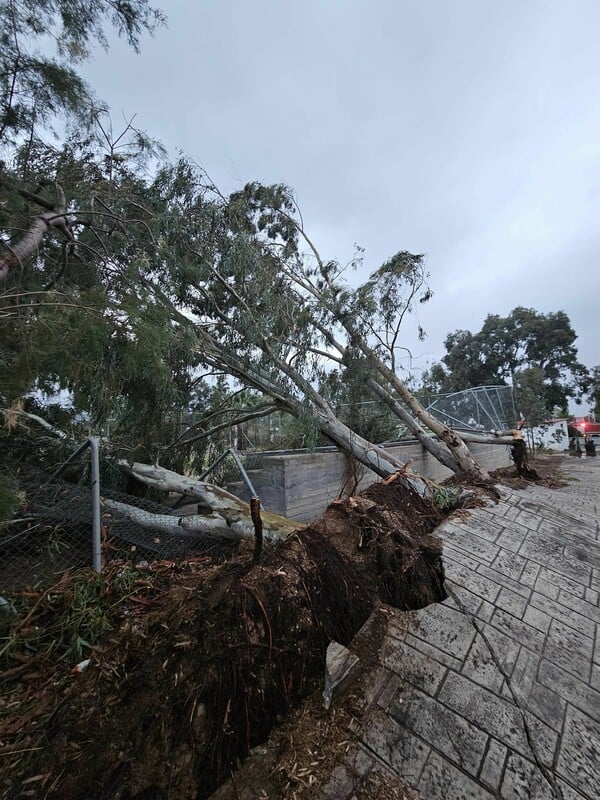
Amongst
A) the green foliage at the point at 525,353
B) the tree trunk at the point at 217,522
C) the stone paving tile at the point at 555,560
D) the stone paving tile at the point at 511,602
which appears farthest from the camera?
the green foliage at the point at 525,353

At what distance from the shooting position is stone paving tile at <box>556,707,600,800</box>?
4.58ft

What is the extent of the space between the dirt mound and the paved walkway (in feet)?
0.94

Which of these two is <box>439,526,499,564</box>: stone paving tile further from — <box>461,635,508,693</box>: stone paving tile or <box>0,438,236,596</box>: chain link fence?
<box>0,438,236,596</box>: chain link fence

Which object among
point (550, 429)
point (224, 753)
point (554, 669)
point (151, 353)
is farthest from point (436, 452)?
point (550, 429)

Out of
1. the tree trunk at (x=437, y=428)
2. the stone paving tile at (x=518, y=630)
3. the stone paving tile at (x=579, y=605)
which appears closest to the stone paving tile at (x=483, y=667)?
the stone paving tile at (x=518, y=630)

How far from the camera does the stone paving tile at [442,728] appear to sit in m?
1.46

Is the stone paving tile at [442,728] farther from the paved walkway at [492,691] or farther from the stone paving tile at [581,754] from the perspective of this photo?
the stone paving tile at [581,754]

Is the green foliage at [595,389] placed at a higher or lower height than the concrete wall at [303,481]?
higher

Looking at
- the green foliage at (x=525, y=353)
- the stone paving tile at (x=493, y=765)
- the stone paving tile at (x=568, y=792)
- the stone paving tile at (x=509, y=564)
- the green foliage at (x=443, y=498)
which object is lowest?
the stone paving tile at (x=568, y=792)

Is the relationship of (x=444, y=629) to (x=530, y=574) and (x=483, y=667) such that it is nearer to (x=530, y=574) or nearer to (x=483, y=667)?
(x=483, y=667)

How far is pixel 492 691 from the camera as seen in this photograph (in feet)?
5.83

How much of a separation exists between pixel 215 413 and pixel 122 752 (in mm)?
4815

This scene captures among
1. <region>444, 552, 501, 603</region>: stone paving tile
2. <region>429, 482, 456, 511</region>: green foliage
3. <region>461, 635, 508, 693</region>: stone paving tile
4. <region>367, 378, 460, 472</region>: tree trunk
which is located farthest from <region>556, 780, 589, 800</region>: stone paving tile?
<region>367, 378, 460, 472</region>: tree trunk

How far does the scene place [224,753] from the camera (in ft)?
4.44
